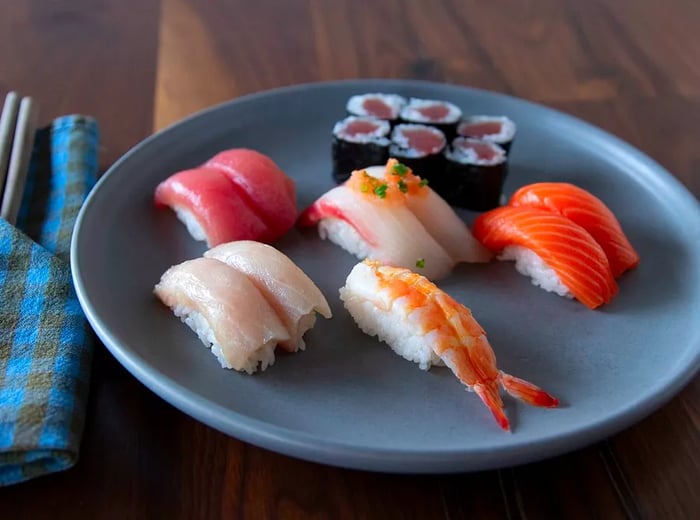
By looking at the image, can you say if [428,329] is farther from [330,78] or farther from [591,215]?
[330,78]

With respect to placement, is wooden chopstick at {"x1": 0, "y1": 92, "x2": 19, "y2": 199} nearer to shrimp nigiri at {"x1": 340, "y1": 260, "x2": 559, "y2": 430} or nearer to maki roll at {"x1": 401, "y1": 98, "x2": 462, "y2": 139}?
shrimp nigiri at {"x1": 340, "y1": 260, "x2": 559, "y2": 430}

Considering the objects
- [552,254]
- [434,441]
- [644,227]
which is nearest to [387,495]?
[434,441]

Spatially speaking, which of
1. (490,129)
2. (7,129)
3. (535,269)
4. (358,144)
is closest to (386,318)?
(535,269)

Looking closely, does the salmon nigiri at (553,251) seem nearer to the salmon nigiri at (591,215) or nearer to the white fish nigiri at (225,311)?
the salmon nigiri at (591,215)

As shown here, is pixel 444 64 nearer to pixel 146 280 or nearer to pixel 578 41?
pixel 578 41

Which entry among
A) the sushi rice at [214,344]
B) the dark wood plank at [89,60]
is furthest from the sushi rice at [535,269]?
the dark wood plank at [89,60]

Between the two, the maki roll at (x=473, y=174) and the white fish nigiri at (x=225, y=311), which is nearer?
the white fish nigiri at (x=225, y=311)
